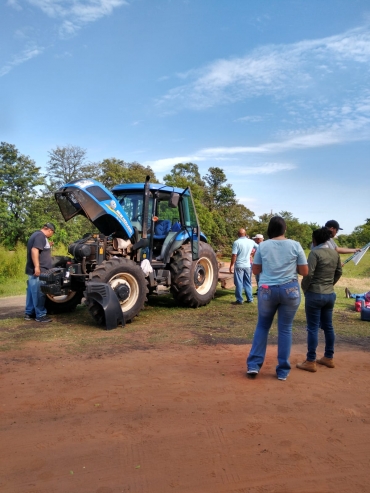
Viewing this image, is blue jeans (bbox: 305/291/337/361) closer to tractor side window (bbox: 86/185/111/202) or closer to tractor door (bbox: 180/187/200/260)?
tractor side window (bbox: 86/185/111/202)

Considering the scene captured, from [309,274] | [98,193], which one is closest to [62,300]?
[98,193]

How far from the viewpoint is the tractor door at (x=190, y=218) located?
29.6 ft

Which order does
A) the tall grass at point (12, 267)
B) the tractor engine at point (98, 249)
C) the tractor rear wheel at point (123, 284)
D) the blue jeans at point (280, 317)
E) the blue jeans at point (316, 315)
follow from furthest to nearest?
the tall grass at point (12, 267)
the tractor engine at point (98, 249)
the tractor rear wheel at point (123, 284)
the blue jeans at point (316, 315)
the blue jeans at point (280, 317)

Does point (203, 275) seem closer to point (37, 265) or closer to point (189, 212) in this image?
point (189, 212)

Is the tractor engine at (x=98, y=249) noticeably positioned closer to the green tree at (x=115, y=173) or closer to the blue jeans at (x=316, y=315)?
the blue jeans at (x=316, y=315)

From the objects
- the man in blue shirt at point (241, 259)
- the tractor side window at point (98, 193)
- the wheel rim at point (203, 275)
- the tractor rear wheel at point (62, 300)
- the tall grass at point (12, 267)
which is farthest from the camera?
the tall grass at point (12, 267)

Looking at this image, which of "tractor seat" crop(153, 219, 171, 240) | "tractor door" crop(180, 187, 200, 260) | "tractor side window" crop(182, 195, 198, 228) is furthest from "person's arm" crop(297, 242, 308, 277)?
"tractor side window" crop(182, 195, 198, 228)

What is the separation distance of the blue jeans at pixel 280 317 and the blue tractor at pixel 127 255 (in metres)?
2.99

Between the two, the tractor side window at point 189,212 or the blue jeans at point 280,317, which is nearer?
the blue jeans at point 280,317

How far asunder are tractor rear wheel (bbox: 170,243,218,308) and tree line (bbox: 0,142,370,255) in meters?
7.52

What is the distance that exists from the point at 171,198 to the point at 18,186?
15.4 meters

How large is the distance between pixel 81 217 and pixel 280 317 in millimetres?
18190

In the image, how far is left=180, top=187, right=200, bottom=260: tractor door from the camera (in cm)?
901

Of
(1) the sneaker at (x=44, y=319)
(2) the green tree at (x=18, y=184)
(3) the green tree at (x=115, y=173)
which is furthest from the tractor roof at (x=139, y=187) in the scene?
(3) the green tree at (x=115, y=173)
